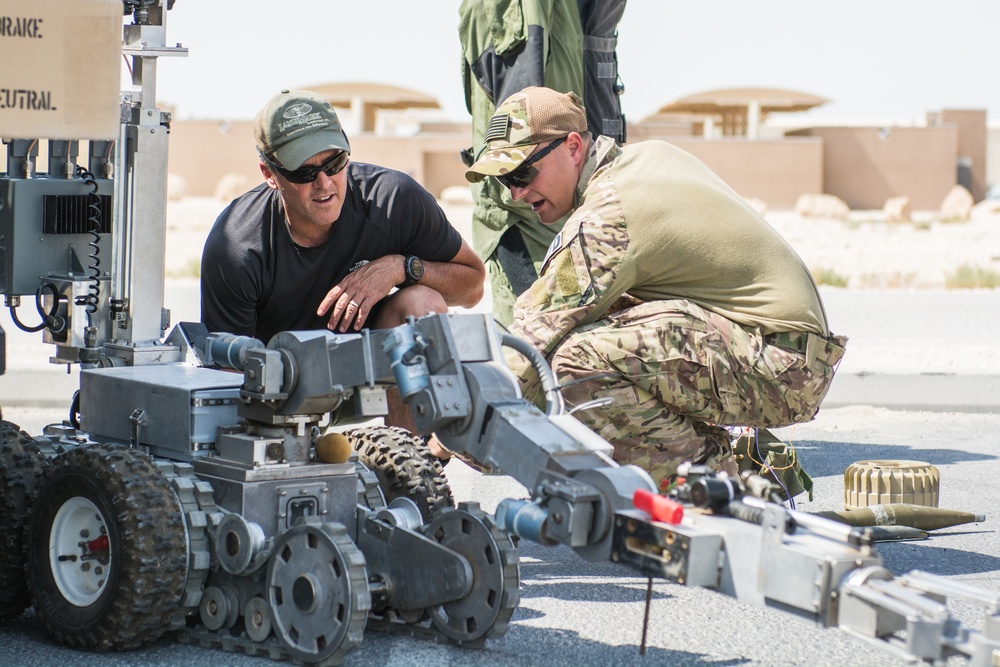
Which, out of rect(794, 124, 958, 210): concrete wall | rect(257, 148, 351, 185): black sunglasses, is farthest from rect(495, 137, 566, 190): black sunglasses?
rect(794, 124, 958, 210): concrete wall

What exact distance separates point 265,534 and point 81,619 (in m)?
0.48

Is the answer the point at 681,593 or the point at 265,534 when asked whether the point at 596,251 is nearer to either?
the point at 681,593

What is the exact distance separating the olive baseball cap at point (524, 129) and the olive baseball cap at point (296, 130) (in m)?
0.48

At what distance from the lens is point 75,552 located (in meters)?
3.31

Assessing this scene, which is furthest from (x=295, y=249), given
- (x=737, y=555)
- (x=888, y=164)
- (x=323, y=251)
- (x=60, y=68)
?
(x=888, y=164)

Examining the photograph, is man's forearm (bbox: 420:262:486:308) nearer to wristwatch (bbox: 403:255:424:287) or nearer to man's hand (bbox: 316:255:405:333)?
wristwatch (bbox: 403:255:424:287)

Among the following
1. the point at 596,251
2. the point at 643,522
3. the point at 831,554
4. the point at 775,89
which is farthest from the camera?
the point at 775,89

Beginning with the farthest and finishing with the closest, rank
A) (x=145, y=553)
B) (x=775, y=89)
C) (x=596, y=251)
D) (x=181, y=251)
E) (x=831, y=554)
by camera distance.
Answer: (x=775, y=89) → (x=181, y=251) → (x=596, y=251) → (x=145, y=553) → (x=831, y=554)

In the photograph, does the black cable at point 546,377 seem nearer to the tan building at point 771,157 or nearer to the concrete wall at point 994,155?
the tan building at point 771,157

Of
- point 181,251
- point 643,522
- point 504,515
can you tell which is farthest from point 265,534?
point 181,251

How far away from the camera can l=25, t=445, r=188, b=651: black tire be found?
311 cm

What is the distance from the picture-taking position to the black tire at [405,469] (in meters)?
3.66

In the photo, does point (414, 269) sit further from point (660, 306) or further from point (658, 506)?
point (658, 506)

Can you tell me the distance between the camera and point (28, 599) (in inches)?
138
